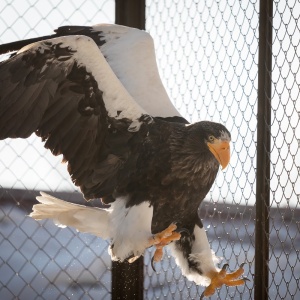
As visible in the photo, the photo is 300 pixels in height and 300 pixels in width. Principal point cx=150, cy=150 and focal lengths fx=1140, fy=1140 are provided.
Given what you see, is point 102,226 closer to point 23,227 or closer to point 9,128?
point 9,128

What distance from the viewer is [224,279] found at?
13.2 feet

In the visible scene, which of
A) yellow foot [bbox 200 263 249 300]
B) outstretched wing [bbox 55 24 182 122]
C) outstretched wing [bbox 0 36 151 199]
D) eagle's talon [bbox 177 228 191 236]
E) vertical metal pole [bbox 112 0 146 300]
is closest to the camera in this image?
outstretched wing [bbox 0 36 151 199]

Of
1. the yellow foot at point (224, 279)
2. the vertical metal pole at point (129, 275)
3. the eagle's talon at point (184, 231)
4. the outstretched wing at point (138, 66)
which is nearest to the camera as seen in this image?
the yellow foot at point (224, 279)

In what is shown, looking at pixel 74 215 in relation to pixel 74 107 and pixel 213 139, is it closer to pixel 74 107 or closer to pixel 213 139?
pixel 74 107

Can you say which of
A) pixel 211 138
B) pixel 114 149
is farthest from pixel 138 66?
pixel 211 138

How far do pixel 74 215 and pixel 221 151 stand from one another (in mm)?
618

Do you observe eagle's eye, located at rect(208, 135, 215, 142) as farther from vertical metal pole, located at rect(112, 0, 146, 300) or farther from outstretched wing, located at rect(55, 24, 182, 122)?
vertical metal pole, located at rect(112, 0, 146, 300)

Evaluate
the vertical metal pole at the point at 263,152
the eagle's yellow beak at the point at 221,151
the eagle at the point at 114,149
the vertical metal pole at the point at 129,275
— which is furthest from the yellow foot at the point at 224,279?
the vertical metal pole at the point at 129,275

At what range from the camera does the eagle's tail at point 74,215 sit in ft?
13.3

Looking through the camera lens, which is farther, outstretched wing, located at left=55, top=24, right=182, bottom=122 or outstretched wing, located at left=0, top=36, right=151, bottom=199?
outstretched wing, located at left=55, top=24, right=182, bottom=122

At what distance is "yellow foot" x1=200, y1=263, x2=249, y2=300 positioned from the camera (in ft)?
13.1

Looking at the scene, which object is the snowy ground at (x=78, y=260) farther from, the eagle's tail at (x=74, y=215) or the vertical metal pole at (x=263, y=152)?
the eagle's tail at (x=74, y=215)

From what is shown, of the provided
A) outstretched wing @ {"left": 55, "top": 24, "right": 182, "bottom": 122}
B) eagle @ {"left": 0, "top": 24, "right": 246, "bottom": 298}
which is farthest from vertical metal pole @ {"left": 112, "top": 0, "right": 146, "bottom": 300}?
eagle @ {"left": 0, "top": 24, "right": 246, "bottom": 298}

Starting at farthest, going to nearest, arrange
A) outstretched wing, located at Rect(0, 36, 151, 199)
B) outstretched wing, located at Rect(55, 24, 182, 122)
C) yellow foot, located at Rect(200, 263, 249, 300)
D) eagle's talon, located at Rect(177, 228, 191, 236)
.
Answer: outstretched wing, located at Rect(55, 24, 182, 122), eagle's talon, located at Rect(177, 228, 191, 236), yellow foot, located at Rect(200, 263, 249, 300), outstretched wing, located at Rect(0, 36, 151, 199)
